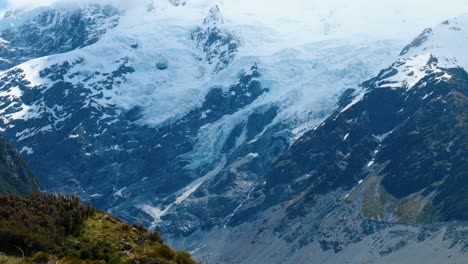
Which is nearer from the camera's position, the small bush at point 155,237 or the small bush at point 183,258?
the small bush at point 183,258

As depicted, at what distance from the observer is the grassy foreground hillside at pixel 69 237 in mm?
36406

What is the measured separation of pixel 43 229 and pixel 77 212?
113 inches

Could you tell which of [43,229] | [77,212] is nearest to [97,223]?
[77,212]

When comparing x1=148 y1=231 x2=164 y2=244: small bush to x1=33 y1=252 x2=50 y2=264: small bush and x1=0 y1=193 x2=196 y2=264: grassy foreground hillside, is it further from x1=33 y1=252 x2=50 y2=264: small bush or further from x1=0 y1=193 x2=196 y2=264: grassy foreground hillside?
x1=33 y1=252 x2=50 y2=264: small bush

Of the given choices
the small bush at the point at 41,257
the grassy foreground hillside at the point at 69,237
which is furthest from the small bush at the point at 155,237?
the small bush at the point at 41,257

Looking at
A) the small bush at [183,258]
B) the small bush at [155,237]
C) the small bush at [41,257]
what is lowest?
the small bush at [155,237]

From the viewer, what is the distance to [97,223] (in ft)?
136

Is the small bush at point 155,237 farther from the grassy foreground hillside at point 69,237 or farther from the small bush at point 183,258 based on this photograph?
the small bush at point 183,258

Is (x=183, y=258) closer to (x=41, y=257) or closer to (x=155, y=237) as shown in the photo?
(x=155, y=237)

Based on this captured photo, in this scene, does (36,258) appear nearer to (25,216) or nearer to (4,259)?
(4,259)

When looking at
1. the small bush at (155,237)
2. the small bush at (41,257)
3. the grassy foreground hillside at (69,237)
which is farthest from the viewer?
the small bush at (155,237)

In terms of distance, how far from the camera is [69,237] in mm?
38781

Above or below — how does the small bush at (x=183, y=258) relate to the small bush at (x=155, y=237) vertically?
above

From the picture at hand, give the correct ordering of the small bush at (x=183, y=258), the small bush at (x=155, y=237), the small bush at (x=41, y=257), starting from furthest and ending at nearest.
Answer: the small bush at (x=155, y=237)
the small bush at (x=183, y=258)
the small bush at (x=41, y=257)
